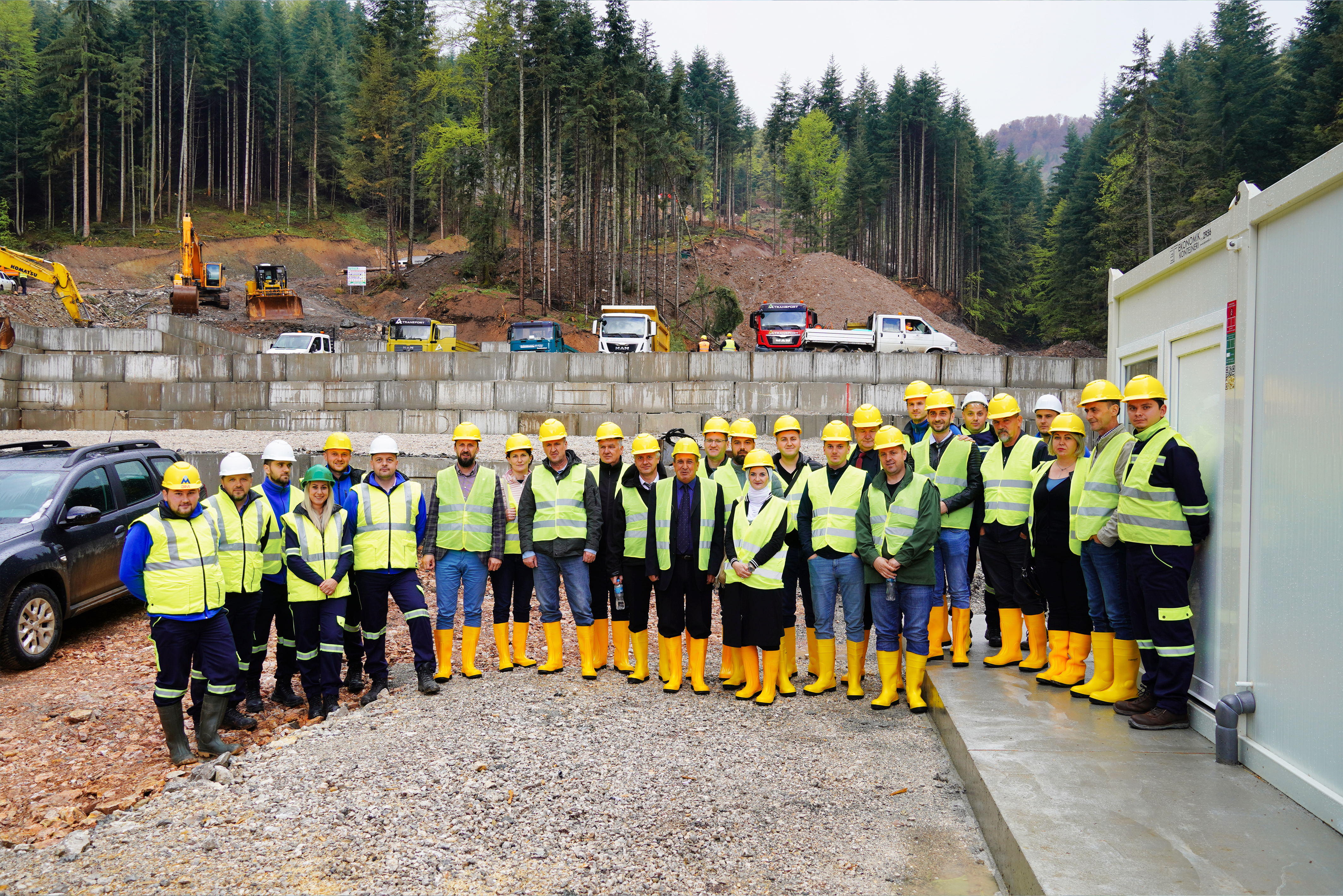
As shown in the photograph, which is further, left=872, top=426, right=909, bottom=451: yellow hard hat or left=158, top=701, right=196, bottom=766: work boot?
left=872, top=426, right=909, bottom=451: yellow hard hat

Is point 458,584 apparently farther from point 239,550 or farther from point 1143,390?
point 1143,390

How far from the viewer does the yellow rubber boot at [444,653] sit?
695cm

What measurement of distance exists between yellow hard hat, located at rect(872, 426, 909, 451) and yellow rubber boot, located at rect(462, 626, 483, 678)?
3.55 m

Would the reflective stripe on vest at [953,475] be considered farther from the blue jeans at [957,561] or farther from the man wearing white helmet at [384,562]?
the man wearing white helmet at [384,562]

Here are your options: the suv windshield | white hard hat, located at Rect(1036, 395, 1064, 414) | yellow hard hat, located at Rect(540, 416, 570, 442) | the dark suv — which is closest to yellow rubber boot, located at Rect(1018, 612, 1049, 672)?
white hard hat, located at Rect(1036, 395, 1064, 414)

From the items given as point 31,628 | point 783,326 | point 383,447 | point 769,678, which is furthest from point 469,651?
point 783,326

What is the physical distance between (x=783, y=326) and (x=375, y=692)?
22.3 m

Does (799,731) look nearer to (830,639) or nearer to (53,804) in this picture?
(830,639)

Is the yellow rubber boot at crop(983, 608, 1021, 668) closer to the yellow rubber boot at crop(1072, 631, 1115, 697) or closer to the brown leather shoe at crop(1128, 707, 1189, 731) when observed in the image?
the yellow rubber boot at crop(1072, 631, 1115, 697)

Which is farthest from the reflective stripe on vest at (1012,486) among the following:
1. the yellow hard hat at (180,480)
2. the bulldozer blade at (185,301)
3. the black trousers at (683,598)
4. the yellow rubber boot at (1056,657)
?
the bulldozer blade at (185,301)

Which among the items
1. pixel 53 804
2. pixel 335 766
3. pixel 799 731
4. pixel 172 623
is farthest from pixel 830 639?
pixel 53 804

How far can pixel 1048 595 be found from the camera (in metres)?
6.19

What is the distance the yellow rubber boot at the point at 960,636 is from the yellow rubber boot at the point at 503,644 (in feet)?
12.1

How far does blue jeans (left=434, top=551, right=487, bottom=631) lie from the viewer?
274 inches
